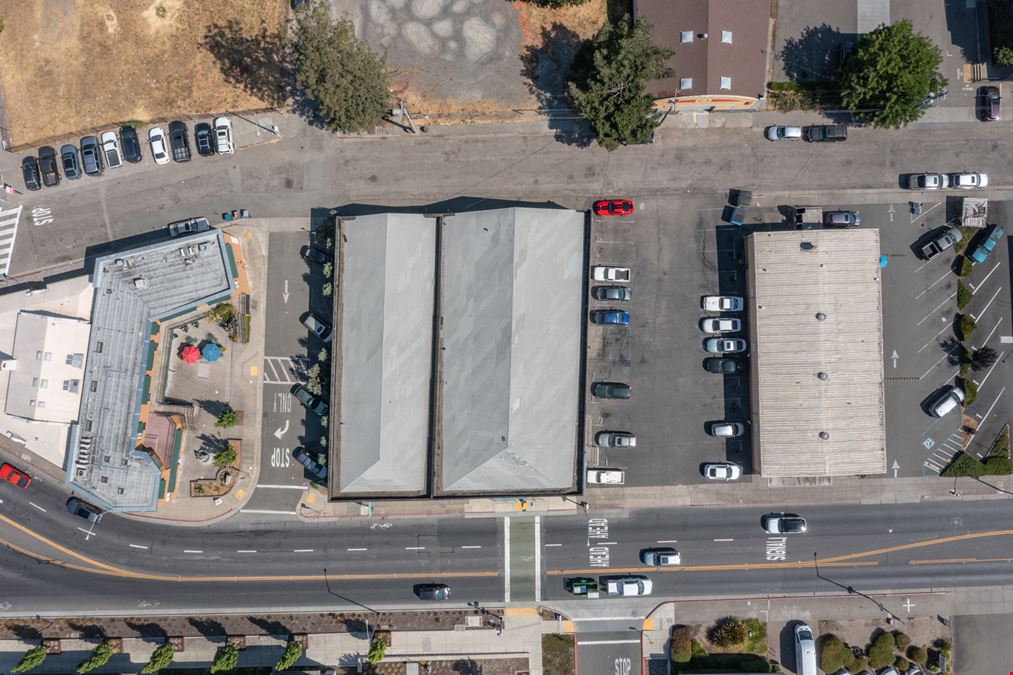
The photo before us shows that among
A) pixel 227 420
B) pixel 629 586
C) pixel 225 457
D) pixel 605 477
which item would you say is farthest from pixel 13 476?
pixel 629 586

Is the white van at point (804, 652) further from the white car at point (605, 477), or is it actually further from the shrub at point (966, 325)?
the shrub at point (966, 325)

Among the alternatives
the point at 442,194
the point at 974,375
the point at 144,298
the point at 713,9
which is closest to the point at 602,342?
Result: the point at 442,194

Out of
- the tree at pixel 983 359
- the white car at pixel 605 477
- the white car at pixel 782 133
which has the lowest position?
the white car at pixel 605 477

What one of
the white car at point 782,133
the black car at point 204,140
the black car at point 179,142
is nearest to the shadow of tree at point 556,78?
the white car at point 782,133

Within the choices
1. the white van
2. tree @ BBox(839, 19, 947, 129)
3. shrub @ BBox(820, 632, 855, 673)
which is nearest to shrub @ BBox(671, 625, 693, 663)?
the white van

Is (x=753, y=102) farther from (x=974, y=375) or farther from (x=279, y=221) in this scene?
(x=279, y=221)

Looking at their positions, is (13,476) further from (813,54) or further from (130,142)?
(813,54)

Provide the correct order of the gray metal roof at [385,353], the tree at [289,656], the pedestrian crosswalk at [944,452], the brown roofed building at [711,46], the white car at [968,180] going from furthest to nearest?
1. the pedestrian crosswalk at [944,452]
2. the white car at [968,180]
3. the tree at [289,656]
4. the brown roofed building at [711,46]
5. the gray metal roof at [385,353]
